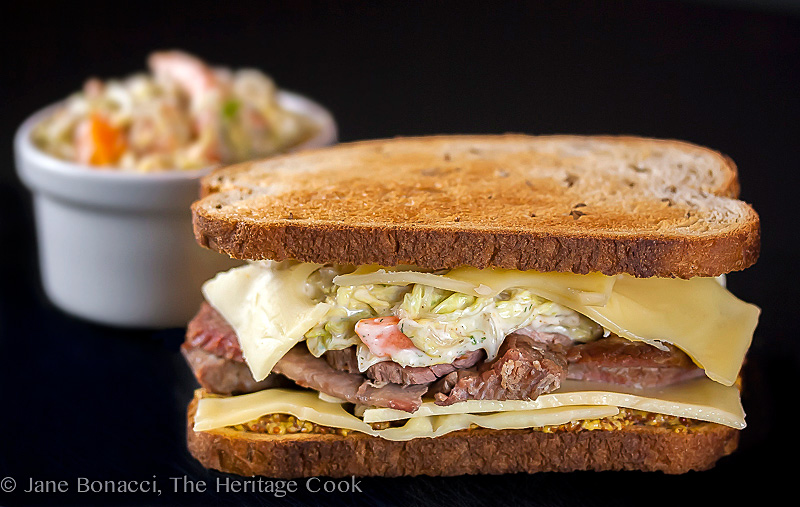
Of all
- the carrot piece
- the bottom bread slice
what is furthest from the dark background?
the carrot piece

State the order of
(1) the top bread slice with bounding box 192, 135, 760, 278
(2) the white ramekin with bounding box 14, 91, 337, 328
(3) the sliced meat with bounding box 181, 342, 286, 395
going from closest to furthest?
(1) the top bread slice with bounding box 192, 135, 760, 278 → (3) the sliced meat with bounding box 181, 342, 286, 395 → (2) the white ramekin with bounding box 14, 91, 337, 328

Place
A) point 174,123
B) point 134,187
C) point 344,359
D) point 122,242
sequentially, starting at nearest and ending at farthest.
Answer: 1. point 344,359
2. point 134,187
3. point 122,242
4. point 174,123

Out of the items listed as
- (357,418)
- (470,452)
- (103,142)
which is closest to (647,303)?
(470,452)

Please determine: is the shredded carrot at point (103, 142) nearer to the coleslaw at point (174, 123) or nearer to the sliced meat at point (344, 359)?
the coleslaw at point (174, 123)

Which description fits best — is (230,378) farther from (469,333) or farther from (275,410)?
(469,333)

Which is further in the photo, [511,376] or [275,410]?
[275,410]

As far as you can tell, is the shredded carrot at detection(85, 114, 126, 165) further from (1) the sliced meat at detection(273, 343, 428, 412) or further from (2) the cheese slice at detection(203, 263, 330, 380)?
(1) the sliced meat at detection(273, 343, 428, 412)

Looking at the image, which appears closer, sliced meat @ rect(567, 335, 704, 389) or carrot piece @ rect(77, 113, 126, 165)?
sliced meat @ rect(567, 335, 704, 389)

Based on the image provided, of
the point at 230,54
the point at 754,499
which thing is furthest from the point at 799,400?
the point at 230,54
